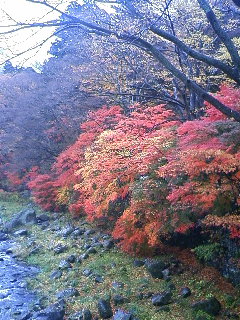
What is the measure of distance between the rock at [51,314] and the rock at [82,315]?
Answer: 0.31m

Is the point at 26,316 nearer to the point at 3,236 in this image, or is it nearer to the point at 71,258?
the point at 71,258

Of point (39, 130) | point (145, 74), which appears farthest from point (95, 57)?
point (39, 130)

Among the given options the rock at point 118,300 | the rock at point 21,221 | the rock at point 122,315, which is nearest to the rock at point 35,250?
the rock at point 21,221

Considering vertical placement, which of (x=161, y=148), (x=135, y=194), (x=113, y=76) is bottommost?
(x=135, y=194)

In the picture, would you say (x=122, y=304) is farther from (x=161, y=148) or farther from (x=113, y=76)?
(x=113, y=76)

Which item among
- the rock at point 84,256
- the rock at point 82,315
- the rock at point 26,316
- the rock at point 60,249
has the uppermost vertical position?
the rock at point 60,249

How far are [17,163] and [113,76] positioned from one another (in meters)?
8.96

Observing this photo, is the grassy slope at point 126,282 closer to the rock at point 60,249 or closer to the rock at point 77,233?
the rock at point 60,249

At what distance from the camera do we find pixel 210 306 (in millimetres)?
8258

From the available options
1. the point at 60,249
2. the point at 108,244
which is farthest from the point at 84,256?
the point at 60,249

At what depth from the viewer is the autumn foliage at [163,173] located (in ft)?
24.8

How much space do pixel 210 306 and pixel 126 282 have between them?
293cm

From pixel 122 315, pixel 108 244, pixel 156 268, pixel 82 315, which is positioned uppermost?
pixel 108 244

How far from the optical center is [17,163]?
73.5ft
